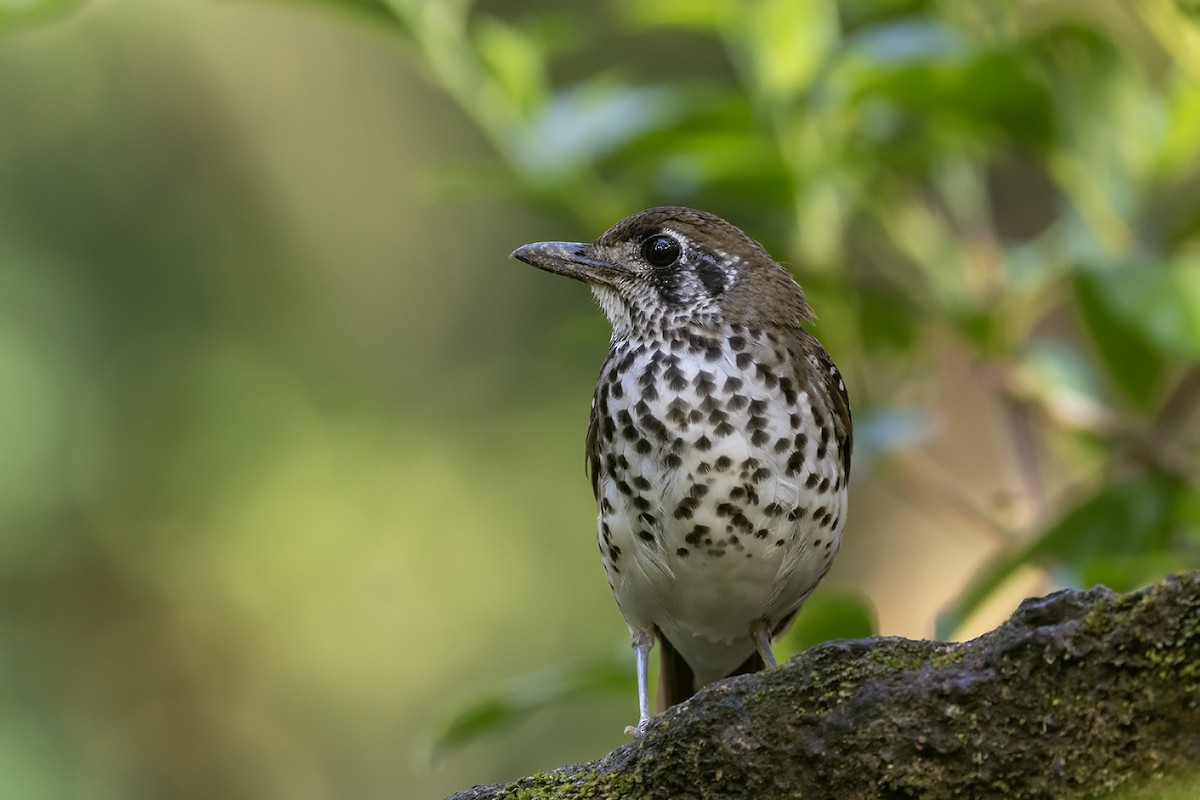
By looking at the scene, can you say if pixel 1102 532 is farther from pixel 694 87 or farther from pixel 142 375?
pixel 142 375

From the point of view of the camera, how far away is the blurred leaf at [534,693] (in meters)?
3.61

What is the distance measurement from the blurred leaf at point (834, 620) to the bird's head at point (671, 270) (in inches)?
26.9

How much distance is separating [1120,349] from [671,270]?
115 centimetres

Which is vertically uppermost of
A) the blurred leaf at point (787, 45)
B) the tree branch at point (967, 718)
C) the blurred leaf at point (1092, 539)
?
the blurred leaf at point (787, 45)

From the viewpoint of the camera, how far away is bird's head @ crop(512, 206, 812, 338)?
380 centimetres

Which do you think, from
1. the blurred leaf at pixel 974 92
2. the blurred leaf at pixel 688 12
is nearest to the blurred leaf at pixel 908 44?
the blurred leaf at pixel 974 92

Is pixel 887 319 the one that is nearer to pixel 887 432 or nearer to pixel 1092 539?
pixel 887 432

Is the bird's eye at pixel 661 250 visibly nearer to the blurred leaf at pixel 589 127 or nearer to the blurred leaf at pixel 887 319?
the blurred leaf at pixel 589 127

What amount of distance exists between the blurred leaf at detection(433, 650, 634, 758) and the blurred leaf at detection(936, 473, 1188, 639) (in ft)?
2.55

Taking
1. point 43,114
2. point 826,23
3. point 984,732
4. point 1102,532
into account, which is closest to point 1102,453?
point 1102,532

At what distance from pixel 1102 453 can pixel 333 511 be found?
5.73 m

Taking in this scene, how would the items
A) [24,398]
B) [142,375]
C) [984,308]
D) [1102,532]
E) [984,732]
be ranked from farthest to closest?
[142,375], [24,398], [984,308], [1102,532], [984,732]

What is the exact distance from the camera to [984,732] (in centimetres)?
209

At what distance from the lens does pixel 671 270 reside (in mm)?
3867
